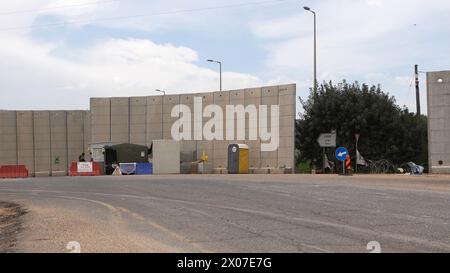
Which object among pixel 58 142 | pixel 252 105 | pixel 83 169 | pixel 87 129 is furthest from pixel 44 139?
pixel 252 105

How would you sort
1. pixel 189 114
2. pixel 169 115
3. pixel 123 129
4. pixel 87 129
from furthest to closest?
pixel 87 129
pixel 123 129
pixel 169 115
pixel 189 114

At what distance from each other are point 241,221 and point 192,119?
33.7 metres

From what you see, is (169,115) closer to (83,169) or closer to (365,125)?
(83,169)

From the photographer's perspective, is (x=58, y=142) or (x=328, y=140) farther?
(x=58, y=142)

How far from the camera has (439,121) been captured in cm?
3347

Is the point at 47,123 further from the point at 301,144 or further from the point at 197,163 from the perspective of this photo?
the point at 301,144

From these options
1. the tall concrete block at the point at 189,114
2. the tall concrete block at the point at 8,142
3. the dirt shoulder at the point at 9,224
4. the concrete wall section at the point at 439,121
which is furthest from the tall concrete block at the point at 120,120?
the dirt shoulder at the point at 9,224

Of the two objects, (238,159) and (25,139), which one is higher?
(25,139)

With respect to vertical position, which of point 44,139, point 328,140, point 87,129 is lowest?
point 328,140

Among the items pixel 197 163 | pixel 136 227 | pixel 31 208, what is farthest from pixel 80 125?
pixel 136 227

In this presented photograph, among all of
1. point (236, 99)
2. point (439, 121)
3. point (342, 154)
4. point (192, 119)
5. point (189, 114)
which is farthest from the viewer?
point (189, 114)

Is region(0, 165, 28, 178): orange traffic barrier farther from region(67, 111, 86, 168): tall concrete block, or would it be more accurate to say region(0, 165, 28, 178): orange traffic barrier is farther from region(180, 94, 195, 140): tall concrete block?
region(180, 94, 195, 140): tall concrete block
